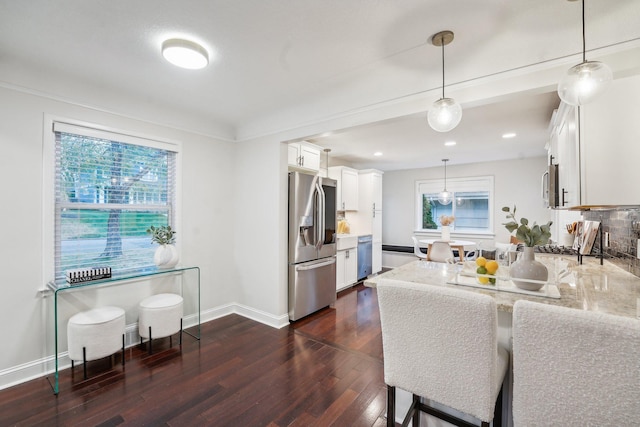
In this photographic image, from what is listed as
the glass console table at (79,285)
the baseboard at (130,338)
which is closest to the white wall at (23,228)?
the baseboard at (130,338)

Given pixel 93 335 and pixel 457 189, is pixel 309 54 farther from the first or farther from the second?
pixel 457 189

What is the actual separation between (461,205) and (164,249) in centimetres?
601

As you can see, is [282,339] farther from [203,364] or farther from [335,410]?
[335,410]

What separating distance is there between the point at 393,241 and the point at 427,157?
2456 mm

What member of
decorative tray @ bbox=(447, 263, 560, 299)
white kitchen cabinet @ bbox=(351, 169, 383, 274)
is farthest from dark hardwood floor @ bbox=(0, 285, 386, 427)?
white kitchen cabinet @ bbox=(351, 169, 383, 274)

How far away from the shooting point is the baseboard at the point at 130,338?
2250 millimetres

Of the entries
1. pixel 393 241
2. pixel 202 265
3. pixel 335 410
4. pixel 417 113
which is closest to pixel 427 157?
pixel 393 241

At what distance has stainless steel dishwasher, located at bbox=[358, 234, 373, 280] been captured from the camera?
5461 mm

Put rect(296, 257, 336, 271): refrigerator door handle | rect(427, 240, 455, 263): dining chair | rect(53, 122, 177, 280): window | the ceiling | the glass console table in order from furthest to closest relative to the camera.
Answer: rect(427, 240, 455, 263): dining chair < rect(296, 257, 336, 271): refrigerator door handle < rect(53, 122, 177, 280): window < the glass console table < the ceiling

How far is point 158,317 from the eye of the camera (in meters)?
2.76

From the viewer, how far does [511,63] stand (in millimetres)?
1947

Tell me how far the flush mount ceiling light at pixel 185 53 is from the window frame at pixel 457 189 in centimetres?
581

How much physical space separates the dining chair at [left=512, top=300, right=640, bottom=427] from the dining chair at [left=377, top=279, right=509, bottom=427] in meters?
0.12

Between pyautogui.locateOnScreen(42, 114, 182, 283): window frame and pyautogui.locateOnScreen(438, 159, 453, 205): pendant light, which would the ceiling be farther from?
pyautogui.locateOnScreen(438, 159, 453, 205): pendant light
